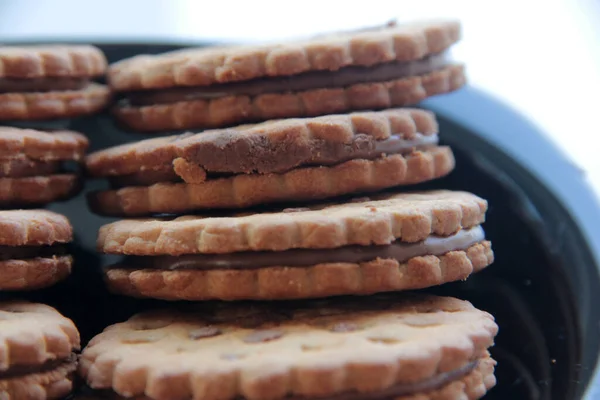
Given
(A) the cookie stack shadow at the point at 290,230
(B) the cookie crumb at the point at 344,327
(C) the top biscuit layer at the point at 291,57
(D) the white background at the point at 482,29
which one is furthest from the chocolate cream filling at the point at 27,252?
(D) the white background at the point at 482,29

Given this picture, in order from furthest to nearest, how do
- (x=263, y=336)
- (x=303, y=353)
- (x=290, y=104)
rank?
(x=290, y=104), (x=263, y=336), (x=303, y=353)

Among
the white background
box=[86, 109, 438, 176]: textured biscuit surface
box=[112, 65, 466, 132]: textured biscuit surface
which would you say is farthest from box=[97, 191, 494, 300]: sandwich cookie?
the white background

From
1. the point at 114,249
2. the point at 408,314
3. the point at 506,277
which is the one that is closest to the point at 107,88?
the point at 114,249

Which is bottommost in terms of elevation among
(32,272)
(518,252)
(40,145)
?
(518,252)

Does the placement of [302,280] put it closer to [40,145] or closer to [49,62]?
[40,145]

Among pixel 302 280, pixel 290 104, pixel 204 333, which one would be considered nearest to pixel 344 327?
pixel 302 280

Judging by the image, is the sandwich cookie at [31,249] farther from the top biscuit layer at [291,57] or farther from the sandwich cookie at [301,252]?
the top biscuit layer at [291,57]
